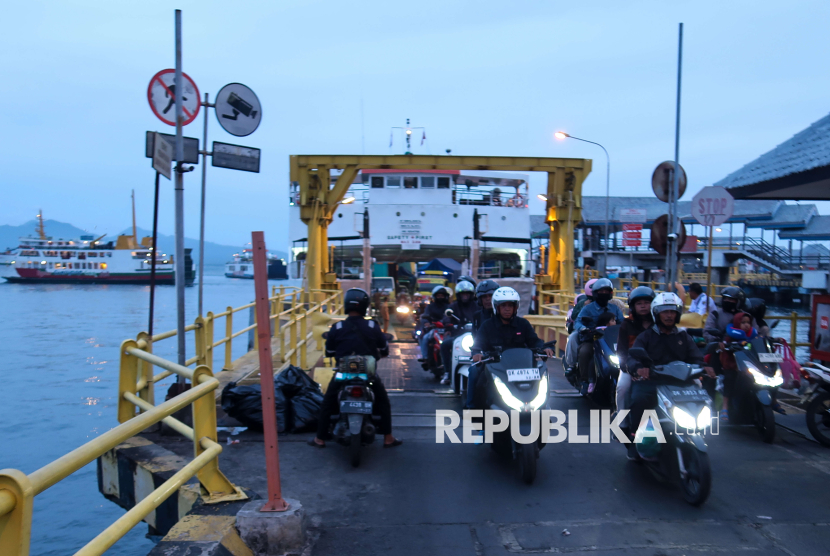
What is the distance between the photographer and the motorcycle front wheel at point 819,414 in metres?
5.64

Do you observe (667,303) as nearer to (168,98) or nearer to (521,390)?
(521,390)

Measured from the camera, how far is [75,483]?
7.70 metres

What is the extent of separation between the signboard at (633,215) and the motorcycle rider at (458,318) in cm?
4593

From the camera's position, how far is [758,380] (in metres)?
5.70

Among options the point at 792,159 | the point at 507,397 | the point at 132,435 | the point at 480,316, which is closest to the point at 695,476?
the point at 507,397

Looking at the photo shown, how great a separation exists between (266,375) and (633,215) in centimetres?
5228

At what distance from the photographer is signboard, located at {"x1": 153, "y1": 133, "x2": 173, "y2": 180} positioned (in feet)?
16.3

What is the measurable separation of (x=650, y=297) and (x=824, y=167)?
4322 millimetres

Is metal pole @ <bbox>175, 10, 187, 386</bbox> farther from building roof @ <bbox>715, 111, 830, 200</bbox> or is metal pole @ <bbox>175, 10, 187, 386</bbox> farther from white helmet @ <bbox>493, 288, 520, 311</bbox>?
building roof @ <bbox>715, 111, 830, 200</bbox>

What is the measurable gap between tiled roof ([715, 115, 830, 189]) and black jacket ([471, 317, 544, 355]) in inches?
200

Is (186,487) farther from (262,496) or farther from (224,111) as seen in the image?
(224,111)

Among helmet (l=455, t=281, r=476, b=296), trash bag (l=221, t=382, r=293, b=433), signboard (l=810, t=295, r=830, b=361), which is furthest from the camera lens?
helmet (l=455, t=281, r=476, b=296)

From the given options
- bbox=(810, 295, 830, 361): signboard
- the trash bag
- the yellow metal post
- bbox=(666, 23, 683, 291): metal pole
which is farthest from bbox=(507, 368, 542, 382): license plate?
bbox=(810, 295, 830, 361): signboard

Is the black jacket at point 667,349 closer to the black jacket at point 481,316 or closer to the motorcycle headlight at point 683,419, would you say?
the motorcycle headlight at point 683,419
